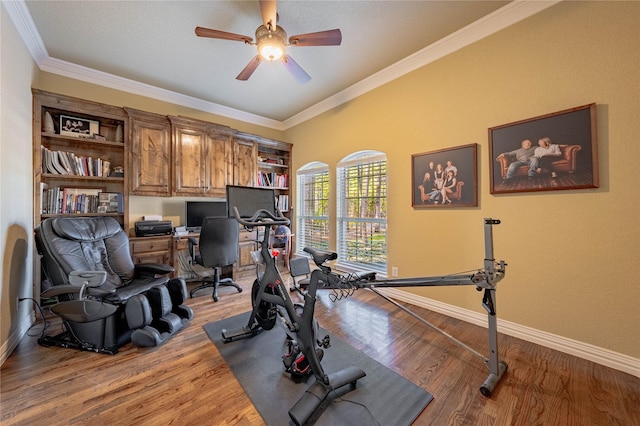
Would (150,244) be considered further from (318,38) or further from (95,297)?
→ (318,38)

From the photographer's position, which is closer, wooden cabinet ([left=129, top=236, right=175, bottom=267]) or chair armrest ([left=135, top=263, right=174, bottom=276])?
chair armrest ([left=135, top=263, right=174, bottom=276])

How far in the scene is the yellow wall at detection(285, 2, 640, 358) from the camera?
1.68 m

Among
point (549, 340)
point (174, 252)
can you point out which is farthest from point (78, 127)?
point (549, 340)

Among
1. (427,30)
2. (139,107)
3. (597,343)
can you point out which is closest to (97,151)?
(139,107)

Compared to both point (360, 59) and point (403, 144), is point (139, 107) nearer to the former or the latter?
point (360, 59)

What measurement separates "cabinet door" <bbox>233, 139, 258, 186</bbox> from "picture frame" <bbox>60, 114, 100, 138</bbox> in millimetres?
1782

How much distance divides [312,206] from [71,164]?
11.0ft

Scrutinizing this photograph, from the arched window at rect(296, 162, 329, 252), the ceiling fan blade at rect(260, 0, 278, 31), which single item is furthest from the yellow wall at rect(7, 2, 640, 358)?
the ceiling fan blade at rect(260, 0, 278, 31)

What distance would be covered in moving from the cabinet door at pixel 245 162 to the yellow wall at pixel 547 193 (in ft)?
8.39

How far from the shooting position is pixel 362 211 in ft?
11.8

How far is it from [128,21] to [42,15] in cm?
72

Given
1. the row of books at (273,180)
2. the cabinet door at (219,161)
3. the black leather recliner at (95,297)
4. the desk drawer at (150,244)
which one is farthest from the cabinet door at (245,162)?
the black leather recliner at (95,297)

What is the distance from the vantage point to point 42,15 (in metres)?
2.13

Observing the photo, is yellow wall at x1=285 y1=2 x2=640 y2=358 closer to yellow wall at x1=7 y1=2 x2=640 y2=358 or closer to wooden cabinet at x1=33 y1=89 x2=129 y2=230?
yellow wall at x1=7 y1=2 x2=640 y2=358
